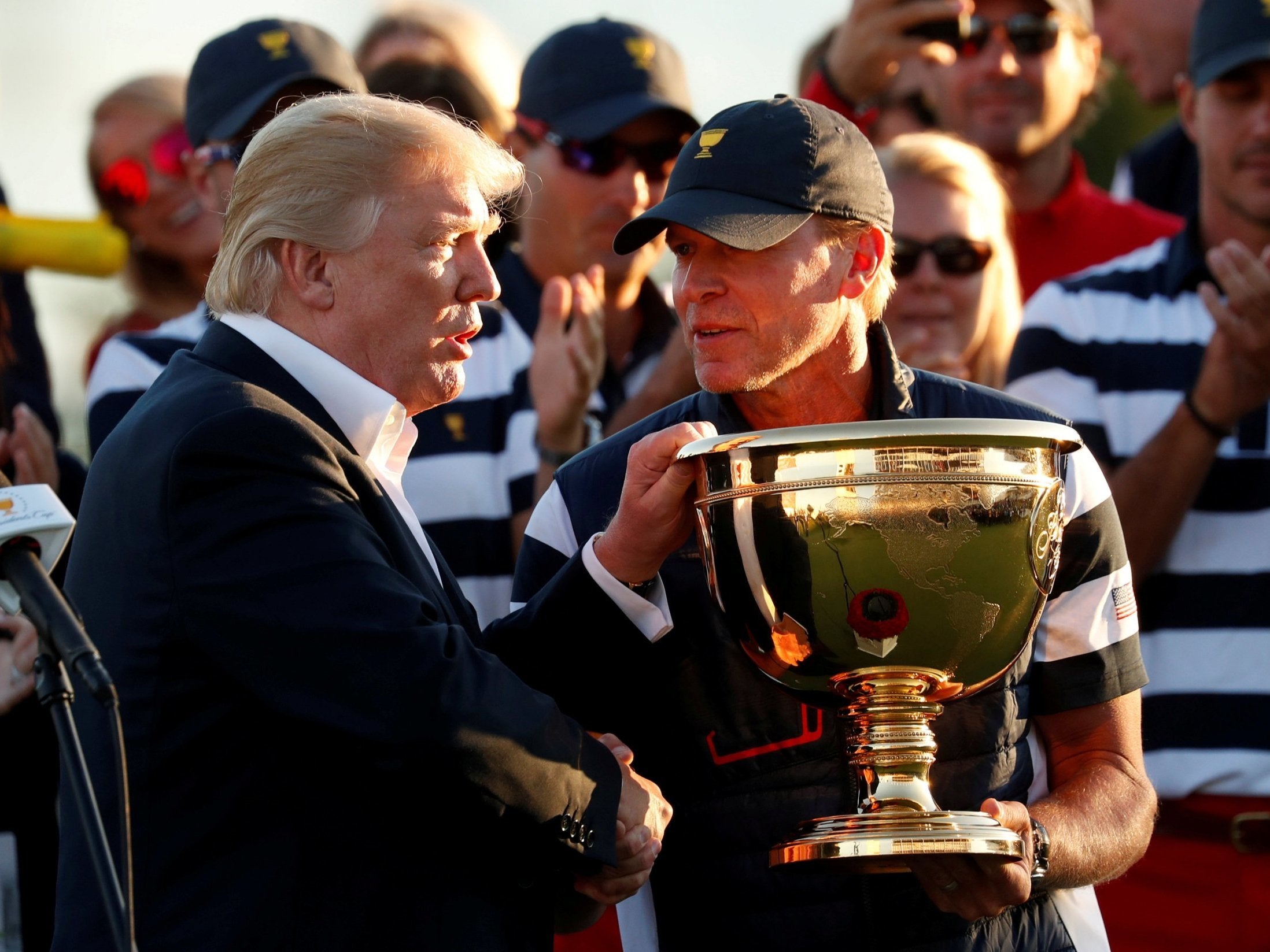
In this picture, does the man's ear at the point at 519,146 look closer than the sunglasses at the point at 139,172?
Yes

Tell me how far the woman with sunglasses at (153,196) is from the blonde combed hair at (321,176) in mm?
2431

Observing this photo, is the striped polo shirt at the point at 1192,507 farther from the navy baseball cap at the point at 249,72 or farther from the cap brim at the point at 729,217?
the navy baseball cap at the point at 249,72

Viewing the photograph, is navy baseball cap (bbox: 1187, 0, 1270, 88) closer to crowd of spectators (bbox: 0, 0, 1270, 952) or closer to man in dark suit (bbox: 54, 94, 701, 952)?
crowd of spectators (bbox: 0, 0, 1270, 952)

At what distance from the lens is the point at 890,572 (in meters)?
2.50

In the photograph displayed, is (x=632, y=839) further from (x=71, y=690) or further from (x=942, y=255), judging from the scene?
(x=942, y=255)

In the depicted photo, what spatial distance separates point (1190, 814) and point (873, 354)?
142cm

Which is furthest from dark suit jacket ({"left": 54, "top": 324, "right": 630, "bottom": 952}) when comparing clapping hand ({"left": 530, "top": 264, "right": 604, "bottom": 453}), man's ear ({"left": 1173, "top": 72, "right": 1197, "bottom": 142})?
man's ear ({"left": 1173, "top": 72, "right": 1197, "bottom": 142})

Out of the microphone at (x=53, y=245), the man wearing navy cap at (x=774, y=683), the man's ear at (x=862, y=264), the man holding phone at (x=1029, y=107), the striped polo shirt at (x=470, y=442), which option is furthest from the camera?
the man holding phone at (x=1029, y=107)

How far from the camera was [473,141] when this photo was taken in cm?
288

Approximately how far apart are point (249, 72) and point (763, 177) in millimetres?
1978

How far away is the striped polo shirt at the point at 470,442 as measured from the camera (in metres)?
4.08

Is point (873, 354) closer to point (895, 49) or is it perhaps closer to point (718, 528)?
point (718, 528)

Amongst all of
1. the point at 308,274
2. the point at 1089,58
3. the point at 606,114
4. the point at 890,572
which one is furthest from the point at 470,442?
the point at 1089,58

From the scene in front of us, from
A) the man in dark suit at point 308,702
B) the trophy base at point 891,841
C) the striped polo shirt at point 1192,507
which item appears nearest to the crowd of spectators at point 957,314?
the striped polo shirt at point 1192,507
